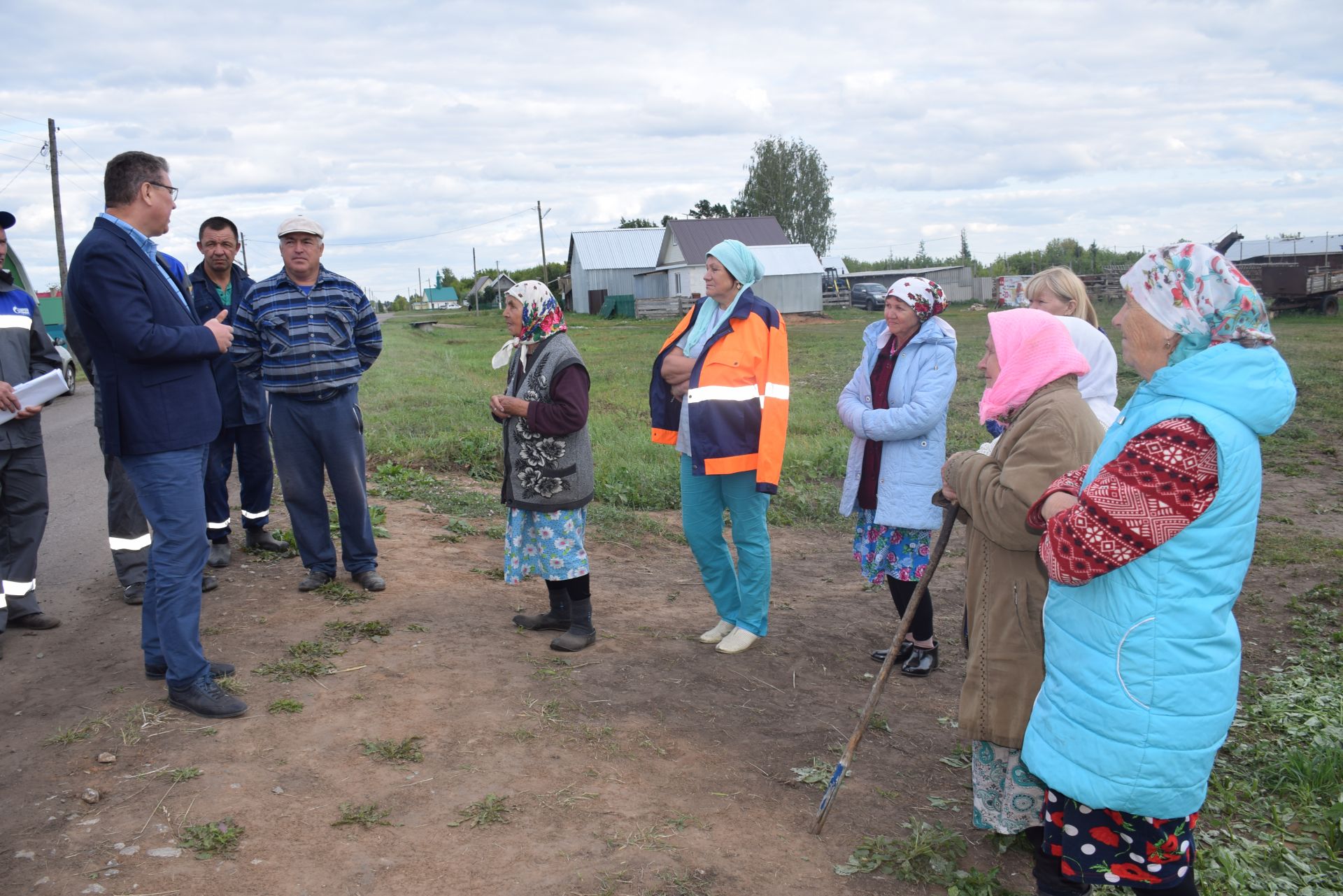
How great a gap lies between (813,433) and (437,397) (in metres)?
5.32

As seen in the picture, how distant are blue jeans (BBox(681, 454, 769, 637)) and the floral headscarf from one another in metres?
0.93

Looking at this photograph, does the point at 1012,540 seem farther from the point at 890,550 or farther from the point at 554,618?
the point at 554,618

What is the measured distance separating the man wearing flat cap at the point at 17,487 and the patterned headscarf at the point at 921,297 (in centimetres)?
428

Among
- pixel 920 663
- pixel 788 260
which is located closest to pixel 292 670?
pixel 920 663

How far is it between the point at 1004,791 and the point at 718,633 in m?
2.12

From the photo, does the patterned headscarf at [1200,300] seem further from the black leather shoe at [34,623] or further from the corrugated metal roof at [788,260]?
the corrugated metal roof at [788,260]

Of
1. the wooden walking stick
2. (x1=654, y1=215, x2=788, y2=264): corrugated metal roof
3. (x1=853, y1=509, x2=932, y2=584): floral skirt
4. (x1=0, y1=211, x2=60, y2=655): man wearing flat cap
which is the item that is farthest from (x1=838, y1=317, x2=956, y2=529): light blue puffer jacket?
(x1=654, y1=215, x2=788, y2=264): corrugated metal roof

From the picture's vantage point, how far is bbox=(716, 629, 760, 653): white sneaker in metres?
4.98

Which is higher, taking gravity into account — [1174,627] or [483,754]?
[1174,627]

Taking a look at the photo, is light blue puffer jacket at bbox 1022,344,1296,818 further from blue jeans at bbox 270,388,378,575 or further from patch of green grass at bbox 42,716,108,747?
blue jeans at bbox 270,388,378,575

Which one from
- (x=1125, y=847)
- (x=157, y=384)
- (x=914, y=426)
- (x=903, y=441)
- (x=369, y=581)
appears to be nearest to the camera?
(x=1125, y=847)

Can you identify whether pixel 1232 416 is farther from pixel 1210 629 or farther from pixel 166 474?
pixel 166 474

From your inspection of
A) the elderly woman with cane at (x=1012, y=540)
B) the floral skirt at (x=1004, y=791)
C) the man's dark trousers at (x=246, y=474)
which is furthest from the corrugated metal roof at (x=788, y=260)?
the floral skirt at (x=1004, y=791)

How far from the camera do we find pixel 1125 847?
246 cm
